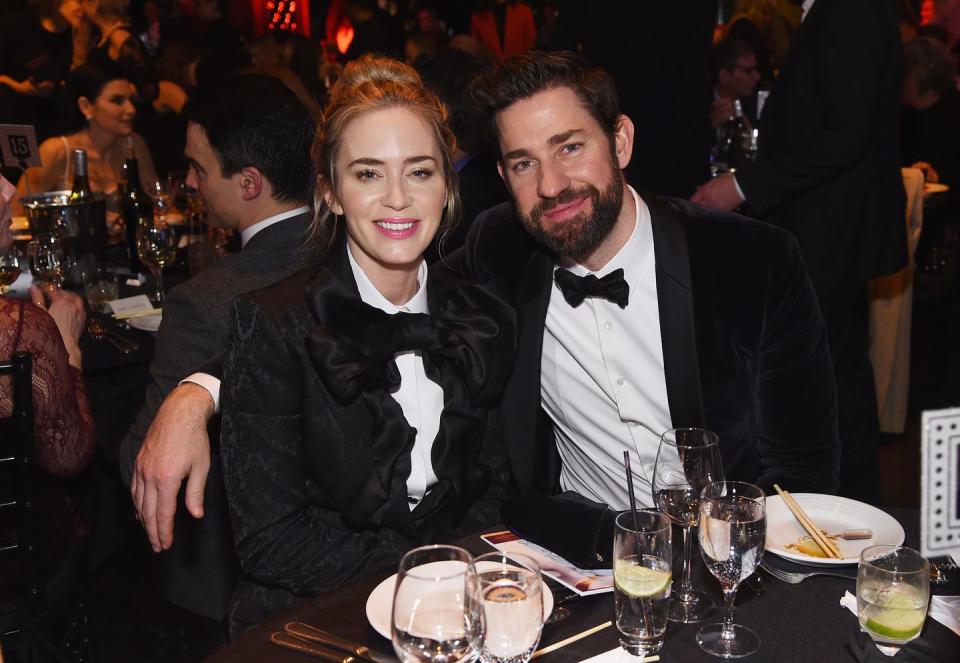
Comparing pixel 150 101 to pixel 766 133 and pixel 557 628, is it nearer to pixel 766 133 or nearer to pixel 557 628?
pixel 766 133

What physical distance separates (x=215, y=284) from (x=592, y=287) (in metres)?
1.06

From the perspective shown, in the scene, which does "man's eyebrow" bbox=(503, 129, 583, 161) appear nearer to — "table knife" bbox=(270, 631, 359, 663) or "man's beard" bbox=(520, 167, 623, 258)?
"man's beard" bbox=(520, 167, 623, 258)

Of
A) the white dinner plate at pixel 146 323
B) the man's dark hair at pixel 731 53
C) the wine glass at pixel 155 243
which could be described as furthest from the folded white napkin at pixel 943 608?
the man's dark hair at pixel 731 53

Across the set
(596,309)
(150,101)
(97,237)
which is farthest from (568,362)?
(150,101)

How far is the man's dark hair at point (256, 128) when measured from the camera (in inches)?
116

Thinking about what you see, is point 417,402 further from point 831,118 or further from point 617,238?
point 831,118

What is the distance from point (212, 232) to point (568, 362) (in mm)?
2276

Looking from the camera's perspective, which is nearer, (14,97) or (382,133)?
(382,133)

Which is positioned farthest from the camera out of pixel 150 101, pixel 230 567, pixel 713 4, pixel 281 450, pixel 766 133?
pixel 150 101

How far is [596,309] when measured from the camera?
7.29 ft

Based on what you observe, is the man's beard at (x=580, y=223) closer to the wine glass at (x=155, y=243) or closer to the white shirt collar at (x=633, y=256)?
the white shirt collar at (x=633, y=256)

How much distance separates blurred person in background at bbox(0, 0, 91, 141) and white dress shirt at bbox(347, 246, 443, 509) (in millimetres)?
5763

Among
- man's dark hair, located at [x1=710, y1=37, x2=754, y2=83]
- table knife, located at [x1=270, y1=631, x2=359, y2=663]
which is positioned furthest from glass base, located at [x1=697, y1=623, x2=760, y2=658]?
man's dark hair, located at [x1=710, y1=37, x2=754, y2=83]

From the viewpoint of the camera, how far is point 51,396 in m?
2.35
